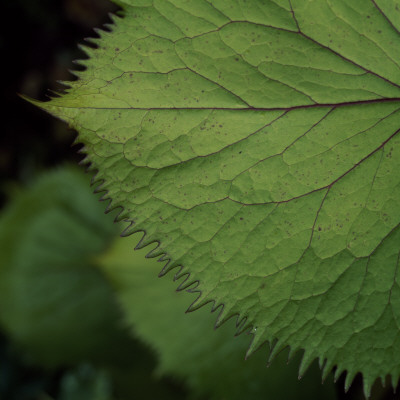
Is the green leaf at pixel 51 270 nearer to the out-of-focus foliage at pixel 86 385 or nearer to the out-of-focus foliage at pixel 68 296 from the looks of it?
the out-of-focus foliage at pixel 68 296

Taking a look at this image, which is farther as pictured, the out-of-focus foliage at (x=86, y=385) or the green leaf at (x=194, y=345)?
the out-of-focus foliage at (x=86, y=385)

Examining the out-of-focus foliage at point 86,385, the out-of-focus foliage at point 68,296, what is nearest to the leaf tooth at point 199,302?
the out-of-focus foliage at point 68,296

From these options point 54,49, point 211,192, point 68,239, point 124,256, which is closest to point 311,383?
point 124,256

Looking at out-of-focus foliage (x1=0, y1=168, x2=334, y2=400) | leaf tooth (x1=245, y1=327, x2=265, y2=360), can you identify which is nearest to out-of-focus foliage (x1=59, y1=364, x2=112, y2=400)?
out-of-focus foliage (x1=0, y1=168, x2=334, y2=400)

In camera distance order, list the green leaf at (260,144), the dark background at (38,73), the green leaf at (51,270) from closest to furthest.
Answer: the green leaf at (260,144) → the green leaf at (51,270) → the dark background at (38,73)

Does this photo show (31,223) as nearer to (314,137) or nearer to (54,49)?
(54,49)

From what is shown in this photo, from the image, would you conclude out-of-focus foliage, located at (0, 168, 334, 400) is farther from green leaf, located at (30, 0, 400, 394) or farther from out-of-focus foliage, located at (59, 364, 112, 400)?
green leaf, located at (30, 0, 400, 394)

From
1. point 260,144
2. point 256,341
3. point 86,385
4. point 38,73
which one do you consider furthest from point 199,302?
point 38,73
